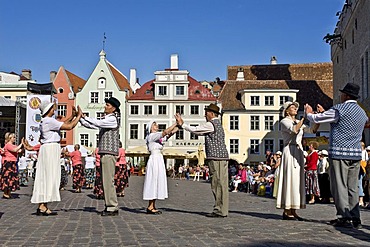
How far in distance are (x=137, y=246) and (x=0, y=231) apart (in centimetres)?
229

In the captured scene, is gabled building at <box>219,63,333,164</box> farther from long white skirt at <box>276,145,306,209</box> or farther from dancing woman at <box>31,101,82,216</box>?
long white skirt at <box>276,145,306,209</box>

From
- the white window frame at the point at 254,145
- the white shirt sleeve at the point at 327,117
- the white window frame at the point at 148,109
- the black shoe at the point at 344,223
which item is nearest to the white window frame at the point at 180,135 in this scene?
the white window frame at the point at 148,109

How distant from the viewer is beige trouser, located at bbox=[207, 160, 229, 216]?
30.0 feet

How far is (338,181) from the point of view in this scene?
789cm

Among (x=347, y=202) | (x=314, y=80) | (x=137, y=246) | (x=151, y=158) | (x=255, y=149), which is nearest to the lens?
(x=137, y=246)

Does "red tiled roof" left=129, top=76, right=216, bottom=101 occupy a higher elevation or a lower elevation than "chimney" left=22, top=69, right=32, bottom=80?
lower

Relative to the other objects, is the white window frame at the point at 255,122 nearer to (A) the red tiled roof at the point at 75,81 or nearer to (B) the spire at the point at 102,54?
(B) the spire at the point at 102,54

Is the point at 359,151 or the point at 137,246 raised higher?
the point at 359,151

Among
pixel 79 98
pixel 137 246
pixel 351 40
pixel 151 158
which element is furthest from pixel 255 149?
pixel 137 246

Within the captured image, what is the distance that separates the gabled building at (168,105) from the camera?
55469 mm

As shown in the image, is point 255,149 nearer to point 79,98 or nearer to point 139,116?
point 139,116

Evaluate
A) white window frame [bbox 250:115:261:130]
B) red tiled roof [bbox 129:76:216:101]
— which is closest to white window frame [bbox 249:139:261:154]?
white window frame [bbox 250:115:261:130]

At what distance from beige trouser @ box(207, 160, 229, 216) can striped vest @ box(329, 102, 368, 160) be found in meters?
1.94

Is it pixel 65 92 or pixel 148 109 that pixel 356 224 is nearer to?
pixel 148 109
